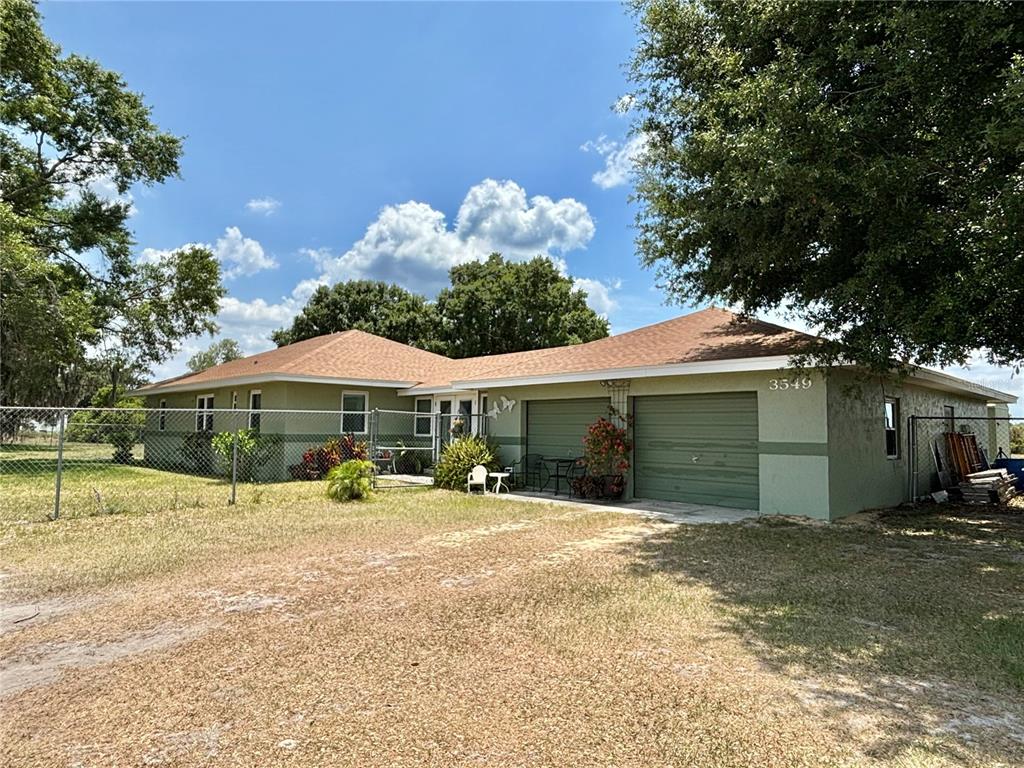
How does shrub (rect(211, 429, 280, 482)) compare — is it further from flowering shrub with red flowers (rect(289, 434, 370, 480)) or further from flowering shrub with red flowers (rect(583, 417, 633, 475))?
flowering shrub with red flowers (rect(583, 417, 633, 475))

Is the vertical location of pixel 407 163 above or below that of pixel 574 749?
above

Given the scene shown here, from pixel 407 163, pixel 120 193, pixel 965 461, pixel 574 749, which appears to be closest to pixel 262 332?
pixel 120 193

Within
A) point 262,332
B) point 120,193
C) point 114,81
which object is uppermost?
point 114,81

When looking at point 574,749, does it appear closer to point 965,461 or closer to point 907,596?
point 907,596

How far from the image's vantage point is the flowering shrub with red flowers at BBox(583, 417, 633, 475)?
1177 cm

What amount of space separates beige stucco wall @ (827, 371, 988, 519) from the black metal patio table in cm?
544

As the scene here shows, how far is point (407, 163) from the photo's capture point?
17734 mm

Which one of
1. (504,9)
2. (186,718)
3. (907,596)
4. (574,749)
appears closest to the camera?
(574,749)

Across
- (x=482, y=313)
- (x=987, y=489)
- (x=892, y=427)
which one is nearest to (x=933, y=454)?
(x=987, y=489)

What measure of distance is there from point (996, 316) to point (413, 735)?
309 inches

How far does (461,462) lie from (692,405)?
5668 mm

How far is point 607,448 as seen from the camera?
1177 centimetres

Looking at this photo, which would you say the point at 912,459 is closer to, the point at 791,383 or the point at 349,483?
the point at 791,383

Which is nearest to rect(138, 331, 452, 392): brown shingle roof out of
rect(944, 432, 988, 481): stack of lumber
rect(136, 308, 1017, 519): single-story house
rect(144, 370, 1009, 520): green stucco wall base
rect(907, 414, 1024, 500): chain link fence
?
rect(136, 308, 1017, 519): single-story house
